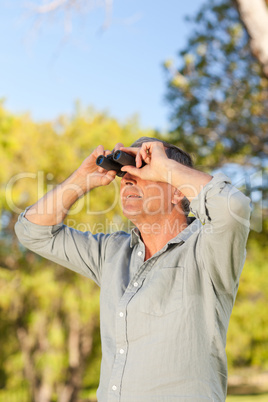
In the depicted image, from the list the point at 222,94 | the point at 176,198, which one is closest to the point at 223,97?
the point at 222,94

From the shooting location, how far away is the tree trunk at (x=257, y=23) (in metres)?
3.00

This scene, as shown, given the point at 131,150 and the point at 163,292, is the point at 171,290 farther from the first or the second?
the point at 131,150

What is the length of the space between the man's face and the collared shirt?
18cm

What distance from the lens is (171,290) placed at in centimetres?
144

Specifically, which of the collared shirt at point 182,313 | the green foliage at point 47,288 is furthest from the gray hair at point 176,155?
the green foliage at point 47,288

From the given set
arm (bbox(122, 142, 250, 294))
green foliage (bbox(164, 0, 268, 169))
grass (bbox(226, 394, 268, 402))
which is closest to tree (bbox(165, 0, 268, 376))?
green foliage (bbox(164, 0, 268, 169))

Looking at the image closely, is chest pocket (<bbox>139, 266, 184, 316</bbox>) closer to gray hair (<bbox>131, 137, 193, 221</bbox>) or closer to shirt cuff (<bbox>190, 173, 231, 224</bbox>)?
shirt cuff (<bbox>190, 173, 231, 224</bbox>)

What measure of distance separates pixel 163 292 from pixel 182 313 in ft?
0.31

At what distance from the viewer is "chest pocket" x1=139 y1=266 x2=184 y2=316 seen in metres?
1.41

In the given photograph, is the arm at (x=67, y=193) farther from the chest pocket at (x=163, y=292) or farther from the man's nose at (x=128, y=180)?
the chest pocket at (x=163, y=292)

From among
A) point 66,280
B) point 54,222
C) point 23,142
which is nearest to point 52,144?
point 23,142

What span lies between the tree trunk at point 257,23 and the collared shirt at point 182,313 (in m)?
1.97

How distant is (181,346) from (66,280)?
1153cm

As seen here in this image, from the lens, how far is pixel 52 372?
12617mm
